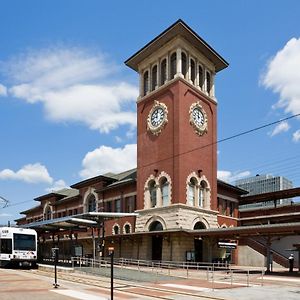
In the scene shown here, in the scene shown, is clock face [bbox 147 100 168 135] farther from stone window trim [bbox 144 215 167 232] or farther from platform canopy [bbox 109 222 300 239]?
platform canopy [bbox 109 222 300 239]

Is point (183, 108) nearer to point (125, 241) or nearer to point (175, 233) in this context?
point (175, 233)

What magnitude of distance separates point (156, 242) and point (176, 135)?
11.1m

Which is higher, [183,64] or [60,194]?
[183,64]

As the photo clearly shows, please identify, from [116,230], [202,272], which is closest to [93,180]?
[116,230]

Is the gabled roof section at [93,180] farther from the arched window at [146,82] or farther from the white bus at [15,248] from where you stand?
the white bus at [15,248]

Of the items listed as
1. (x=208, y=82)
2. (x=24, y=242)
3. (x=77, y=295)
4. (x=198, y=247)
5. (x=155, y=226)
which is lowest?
(x=198, y=247)

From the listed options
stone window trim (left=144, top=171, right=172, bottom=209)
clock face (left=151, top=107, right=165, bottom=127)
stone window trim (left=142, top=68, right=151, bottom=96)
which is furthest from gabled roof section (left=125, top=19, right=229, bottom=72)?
stone window trim (left=144, top=171, right=172, bottom=209)

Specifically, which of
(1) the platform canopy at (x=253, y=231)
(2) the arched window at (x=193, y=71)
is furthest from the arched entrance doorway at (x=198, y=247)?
(2) the arched window at (x=193, y=71)

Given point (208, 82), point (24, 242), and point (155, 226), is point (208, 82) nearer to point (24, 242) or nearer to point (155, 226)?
point (155, 226)

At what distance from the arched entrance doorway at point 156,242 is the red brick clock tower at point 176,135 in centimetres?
10

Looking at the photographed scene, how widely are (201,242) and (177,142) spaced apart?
10.3 m

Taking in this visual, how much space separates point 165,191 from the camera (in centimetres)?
4316

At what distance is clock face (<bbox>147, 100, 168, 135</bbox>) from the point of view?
44878 mm

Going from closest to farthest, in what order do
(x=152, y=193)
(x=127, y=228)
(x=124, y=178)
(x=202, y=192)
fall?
(x=152, y=193) → (x=202, y=192) → (x=127, y=228) → (x=124, y=178)
